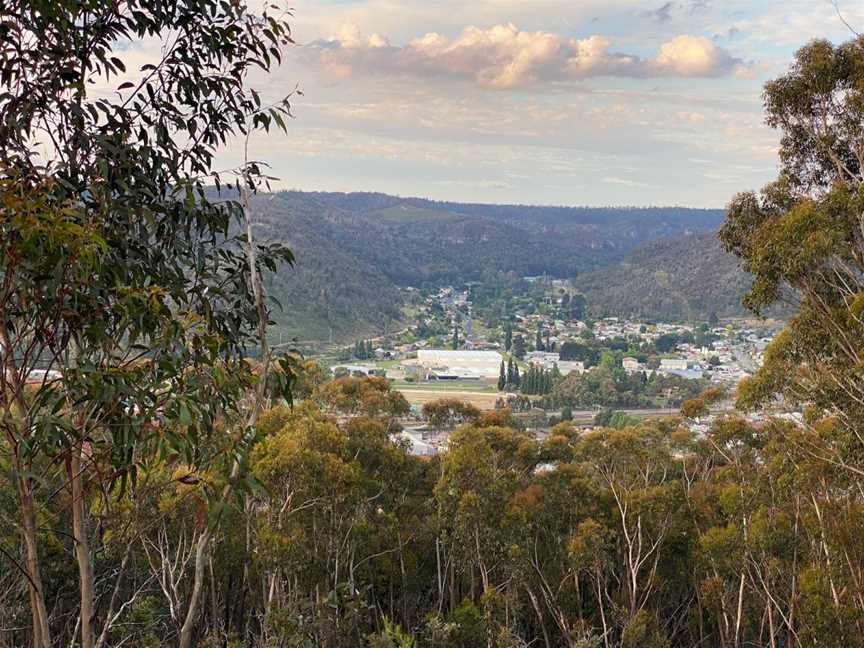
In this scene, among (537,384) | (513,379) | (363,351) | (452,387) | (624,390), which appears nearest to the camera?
(624,390)

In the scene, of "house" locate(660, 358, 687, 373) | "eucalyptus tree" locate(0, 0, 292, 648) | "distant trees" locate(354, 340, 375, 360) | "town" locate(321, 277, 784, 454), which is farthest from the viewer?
"distant trees" locate(354, 340, 375, 360)

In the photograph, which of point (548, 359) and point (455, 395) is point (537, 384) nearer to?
point (455, 395)

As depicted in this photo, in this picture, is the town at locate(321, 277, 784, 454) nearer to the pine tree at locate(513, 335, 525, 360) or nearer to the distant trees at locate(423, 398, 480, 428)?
the pine tree at locate(513, 335, 525, 360)

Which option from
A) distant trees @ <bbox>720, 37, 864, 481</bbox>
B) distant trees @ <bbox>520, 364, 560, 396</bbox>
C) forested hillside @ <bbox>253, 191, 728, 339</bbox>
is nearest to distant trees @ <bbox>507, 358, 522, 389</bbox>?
distant trees @ <bbox>520, 364, 560, 396</bbox>

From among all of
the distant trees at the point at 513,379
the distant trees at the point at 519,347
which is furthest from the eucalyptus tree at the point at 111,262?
the distant trees at the point at 519,347

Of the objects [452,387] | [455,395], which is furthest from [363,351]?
[455,395]

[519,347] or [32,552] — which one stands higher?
[32,552]

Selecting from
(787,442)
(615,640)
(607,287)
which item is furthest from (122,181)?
(607,287)

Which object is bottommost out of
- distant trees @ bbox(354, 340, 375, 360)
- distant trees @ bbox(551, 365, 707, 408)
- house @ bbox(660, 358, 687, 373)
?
distant trees @ bbox(354, 340, 375, 360)
